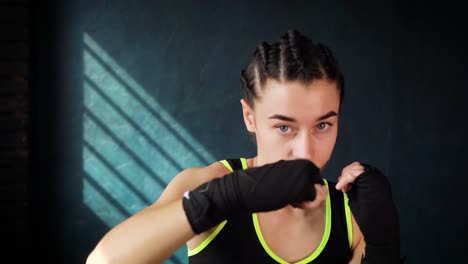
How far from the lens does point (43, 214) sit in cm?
267

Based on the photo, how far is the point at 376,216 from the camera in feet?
3.13

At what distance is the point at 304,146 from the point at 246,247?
30 cm

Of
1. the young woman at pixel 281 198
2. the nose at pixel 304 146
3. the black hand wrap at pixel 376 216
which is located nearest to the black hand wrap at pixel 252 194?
the young woman at pixel 281 198

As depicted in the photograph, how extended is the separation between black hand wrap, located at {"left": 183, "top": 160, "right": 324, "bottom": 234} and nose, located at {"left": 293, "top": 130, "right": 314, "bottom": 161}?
106 mm

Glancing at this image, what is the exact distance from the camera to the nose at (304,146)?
906mm

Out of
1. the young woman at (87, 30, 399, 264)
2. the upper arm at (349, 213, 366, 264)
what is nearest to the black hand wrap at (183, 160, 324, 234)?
the young woman at (87, 30, 399, 264)

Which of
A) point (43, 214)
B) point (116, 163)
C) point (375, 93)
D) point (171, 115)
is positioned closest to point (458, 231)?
point (375, 93)

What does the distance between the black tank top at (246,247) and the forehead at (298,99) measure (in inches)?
11.4

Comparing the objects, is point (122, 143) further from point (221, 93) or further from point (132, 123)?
point (221, 93)

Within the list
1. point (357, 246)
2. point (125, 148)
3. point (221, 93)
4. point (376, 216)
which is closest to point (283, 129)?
point (376, 216)

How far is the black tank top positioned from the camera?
1.03 meters

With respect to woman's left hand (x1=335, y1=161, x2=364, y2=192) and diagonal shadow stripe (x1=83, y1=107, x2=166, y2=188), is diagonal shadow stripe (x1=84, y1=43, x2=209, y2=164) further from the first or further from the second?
woman's left hand (x1=335, y1=161, x2=364, y2=192)

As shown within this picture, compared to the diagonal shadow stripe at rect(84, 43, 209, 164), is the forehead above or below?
below

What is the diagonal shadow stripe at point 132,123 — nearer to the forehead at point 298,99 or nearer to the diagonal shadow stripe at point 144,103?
the diagonal shadow stripe at point 144,103
